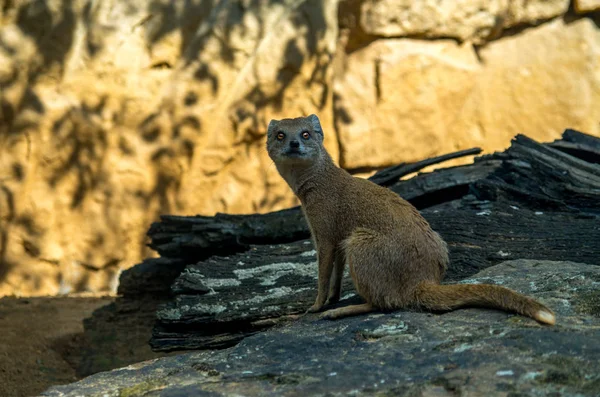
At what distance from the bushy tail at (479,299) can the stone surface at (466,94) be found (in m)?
6.01

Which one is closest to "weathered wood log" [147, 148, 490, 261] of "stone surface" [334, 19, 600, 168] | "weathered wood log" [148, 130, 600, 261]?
"weathered wood log" [148, 130, 600, 261]

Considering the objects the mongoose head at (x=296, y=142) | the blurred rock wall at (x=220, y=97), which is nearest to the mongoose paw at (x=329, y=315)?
the mongoose head at (x=296, y=142)

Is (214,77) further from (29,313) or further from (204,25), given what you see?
(29,313)

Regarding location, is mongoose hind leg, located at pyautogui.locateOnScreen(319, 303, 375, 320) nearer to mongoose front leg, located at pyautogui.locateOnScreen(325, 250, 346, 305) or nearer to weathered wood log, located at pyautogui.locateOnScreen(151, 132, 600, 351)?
mongoose front leg, located at pyautogui.locateOnScreen(325, 250, 346, 305)

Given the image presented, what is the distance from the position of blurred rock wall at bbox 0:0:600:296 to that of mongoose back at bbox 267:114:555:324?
441cm

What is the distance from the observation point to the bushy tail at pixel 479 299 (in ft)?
11.0

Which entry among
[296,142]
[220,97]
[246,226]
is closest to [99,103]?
[220,97]

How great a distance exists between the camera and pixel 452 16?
9.62 m

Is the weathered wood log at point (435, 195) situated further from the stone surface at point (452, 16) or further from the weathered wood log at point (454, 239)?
the stone surface at point (452, 16)

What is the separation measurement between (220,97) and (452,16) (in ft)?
10.7

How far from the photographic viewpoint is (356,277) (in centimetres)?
397

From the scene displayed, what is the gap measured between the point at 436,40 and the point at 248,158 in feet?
9.84

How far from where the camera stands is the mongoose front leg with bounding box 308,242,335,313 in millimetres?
4289

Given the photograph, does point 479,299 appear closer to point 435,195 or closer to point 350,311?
point 350,311
